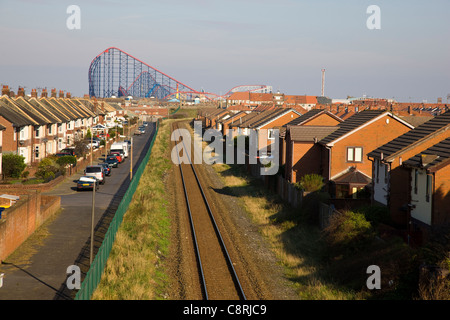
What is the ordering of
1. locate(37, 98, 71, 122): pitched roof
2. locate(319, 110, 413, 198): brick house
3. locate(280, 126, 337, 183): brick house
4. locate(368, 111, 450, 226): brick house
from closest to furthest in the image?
locate(368, 111, 450, 226): brick house → locate(319, 110, 413, 198): brick house → locate(280, 126, 337, 183): brick house → locate(37, 98, 71, 122): pitched roof

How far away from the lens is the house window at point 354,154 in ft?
93.5

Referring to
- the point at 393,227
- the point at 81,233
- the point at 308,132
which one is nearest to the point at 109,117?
the point at 308,132

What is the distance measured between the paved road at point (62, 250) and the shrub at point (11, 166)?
2.92 metres

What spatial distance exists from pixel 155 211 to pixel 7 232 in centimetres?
947

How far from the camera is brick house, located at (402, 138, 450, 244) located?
55.2 ft

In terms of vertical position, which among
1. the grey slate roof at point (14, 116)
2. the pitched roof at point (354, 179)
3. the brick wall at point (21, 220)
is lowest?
the brick wall at point (21, 220)

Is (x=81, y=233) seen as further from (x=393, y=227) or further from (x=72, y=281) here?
(x=393, y=227)

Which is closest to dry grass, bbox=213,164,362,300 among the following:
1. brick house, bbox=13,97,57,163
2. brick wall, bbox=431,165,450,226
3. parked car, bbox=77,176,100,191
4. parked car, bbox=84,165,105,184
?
brick wall, bbox=431,165,450,226

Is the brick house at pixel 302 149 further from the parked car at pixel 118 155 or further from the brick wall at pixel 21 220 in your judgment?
the parked car at pixel 118 155

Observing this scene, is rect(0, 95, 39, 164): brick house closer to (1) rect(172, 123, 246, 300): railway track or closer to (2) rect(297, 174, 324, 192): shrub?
(1) rect(172, 123, 246, 300): railway track

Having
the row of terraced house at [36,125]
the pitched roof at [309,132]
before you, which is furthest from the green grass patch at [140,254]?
the row of terraced house at [36,125]

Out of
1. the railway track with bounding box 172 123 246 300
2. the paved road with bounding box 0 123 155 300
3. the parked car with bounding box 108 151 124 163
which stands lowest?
the railway track with bounding box 172 123 246 300

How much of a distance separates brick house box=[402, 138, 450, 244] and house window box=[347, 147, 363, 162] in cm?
937

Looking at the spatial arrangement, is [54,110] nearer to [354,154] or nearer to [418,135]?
[354,154]
